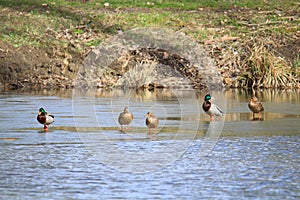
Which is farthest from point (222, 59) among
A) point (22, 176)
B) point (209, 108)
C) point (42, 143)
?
point (22, 176)

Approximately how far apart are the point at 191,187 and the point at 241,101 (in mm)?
10558

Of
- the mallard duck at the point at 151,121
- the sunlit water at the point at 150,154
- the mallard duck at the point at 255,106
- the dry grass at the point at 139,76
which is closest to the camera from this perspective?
the sunlit water at the point at 150,154

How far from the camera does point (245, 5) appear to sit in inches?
1251

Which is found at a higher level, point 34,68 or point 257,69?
point 34,68

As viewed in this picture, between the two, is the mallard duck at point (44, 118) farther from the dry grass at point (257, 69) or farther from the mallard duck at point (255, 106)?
the dry grass at point (257, 69)

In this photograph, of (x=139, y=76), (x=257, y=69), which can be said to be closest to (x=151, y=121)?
(x=139, y=76)

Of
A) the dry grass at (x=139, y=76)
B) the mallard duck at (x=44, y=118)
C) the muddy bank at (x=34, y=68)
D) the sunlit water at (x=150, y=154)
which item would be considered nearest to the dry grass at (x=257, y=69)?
the dry grass at (x=139, y=76)

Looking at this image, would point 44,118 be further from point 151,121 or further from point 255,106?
point 255,106

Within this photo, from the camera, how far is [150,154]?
38.9 ft

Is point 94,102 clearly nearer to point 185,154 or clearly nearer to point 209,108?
point 209,108

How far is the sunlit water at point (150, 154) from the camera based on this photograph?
944 cm

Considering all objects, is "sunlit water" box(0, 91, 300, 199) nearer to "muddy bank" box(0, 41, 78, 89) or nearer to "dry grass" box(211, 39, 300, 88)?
"dry grass" box(211, 39, 300, 88)

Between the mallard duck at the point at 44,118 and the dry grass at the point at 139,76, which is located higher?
the dry grass at the point at 139,76

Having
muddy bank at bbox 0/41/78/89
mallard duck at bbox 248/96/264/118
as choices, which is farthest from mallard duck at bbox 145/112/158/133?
muddy bank at bbox 0/41/78/89
